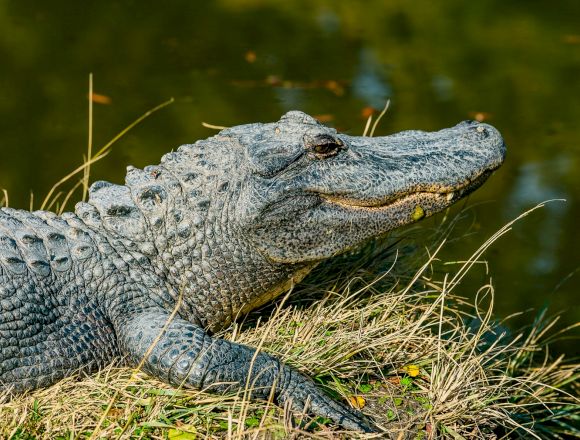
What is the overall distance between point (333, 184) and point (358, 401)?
3.33ft

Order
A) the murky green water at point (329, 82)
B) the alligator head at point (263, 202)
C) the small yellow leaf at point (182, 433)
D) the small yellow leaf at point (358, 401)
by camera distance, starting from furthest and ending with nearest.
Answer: the murky green water at point (329, 82), the alligator head at point (263, 202), the small yellow leaf at point (358, 401), the small yellow leaf at point (182, 433)

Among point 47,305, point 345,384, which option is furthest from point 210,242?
point 345,384

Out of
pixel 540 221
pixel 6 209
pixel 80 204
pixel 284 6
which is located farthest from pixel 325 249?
pixel 284 6

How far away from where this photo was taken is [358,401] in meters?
4.06

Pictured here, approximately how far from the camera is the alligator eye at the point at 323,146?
422 cm

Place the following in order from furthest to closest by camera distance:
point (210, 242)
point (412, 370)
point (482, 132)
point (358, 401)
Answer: point (482, 132), point (412, 370), point (210, 242), point (358, 401)

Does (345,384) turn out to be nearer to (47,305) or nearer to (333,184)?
(333,184)

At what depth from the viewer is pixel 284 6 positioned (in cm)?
1213

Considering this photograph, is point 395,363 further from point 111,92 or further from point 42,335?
point 111,92

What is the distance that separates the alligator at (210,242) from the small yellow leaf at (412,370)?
1.58ft

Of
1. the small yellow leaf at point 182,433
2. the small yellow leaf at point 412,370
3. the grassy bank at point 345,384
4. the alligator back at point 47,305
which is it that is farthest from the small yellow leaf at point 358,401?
the alligator back at point 47,305

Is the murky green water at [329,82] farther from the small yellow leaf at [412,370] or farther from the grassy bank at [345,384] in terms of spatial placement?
the small yellow leaf at [412,370]

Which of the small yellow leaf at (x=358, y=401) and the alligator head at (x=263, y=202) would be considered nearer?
the small yellow leaf at (x=358, y=401)

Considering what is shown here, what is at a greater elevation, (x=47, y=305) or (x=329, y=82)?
(x=47, y=305)
